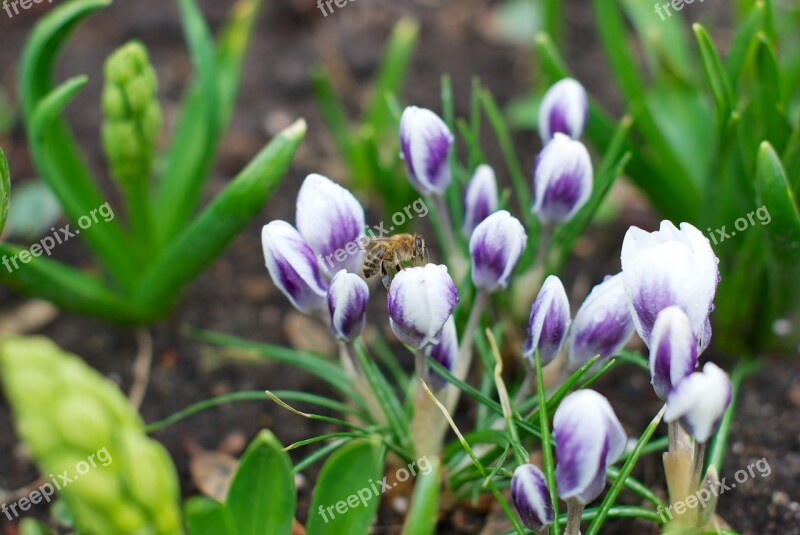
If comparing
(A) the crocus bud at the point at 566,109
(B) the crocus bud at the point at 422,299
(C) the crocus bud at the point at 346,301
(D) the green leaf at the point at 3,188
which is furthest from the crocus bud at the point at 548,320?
(D) the green leaf at the point at 3,188

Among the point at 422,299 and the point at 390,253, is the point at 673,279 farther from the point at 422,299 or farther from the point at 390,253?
the point at 390,253

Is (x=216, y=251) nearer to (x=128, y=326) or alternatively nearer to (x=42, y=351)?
(x=128, y=326)

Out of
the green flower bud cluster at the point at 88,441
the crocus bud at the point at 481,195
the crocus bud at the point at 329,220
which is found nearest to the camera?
the green flower bud cluster at the point at 88,441

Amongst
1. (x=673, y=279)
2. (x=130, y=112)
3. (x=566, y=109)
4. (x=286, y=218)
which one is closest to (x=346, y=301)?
(x=673, y=279)

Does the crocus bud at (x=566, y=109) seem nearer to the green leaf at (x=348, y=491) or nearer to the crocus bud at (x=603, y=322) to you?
the crocus bud at (x=603, y=322)

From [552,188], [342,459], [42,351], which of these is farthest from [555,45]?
[42,351]

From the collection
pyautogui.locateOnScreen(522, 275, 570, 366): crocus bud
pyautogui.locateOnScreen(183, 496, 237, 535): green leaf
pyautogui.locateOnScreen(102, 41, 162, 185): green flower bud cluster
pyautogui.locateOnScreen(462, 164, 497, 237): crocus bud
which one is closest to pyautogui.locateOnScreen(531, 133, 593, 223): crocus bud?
pyautogui.locateOnScreen(462, 164, 497, 237): crocus bud
